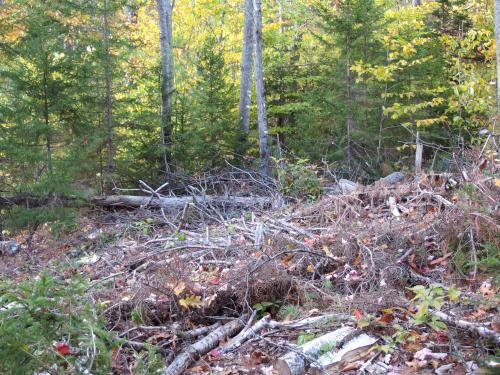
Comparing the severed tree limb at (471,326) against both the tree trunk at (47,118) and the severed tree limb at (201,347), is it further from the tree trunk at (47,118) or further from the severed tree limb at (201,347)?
the tree trunk at (47,118)

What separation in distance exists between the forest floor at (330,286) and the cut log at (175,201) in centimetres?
215

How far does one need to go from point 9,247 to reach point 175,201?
3.24 m

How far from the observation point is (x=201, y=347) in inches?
179

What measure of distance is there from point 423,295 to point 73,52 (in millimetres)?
9142

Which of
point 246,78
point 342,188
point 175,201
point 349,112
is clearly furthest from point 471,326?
point 246,78

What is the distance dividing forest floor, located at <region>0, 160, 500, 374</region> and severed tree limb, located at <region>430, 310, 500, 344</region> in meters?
0.01

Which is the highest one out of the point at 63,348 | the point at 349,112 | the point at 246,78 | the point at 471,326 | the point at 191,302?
the point at 246,78

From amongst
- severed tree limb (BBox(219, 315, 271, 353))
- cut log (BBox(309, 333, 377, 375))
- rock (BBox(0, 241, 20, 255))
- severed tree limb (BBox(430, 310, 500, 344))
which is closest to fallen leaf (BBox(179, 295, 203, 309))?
severed tree limb (BBox(219, 315, 271, 353))

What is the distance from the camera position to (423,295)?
3.76 meters

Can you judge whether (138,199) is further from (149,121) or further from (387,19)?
(387,19)

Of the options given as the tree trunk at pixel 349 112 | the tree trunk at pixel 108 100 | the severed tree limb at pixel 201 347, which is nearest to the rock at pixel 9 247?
the tree trunk at pixel 108 100

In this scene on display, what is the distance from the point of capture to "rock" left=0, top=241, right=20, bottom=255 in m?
9.60

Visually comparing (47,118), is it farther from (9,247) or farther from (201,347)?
(201,347)

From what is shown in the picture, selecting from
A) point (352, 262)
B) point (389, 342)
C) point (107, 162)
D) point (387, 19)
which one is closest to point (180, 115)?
point (107, 162)
